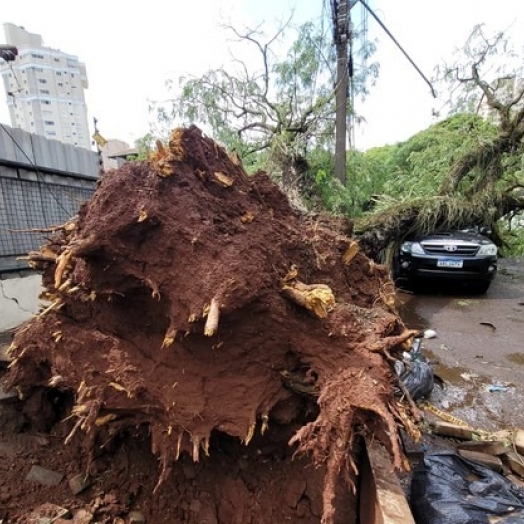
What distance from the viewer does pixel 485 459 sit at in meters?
2.49

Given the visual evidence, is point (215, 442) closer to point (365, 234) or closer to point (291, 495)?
point (291, 495)

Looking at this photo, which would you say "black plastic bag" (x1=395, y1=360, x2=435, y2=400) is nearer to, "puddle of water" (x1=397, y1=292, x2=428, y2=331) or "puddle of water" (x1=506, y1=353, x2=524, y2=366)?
"puddle of water" (x1=506, y1=353, x2=524, y2=366)

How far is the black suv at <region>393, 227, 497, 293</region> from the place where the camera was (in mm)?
6855

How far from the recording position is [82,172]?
17.1 feet

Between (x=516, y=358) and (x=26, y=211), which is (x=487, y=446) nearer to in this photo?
(x=516, y=358)

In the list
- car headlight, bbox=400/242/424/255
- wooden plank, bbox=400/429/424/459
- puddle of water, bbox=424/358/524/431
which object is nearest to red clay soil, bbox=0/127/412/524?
wooden plank, bbox=400/429/424/459

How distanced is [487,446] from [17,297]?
16.5 ft

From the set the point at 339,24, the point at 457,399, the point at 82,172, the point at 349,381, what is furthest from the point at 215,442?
the point at 339,24

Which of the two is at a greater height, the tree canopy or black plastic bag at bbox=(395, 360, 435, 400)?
the tree canopy

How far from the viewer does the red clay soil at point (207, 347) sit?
147 cm

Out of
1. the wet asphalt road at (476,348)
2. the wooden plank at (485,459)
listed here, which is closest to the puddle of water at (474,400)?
the wet asphalt road at (476,348)

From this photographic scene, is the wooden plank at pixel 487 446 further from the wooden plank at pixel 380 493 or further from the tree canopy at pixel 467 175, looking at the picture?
the tree canopy at pixel 467 175

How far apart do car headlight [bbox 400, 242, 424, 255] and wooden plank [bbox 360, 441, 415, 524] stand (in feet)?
19.4

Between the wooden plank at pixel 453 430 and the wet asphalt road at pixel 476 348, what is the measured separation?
0.38 metres
